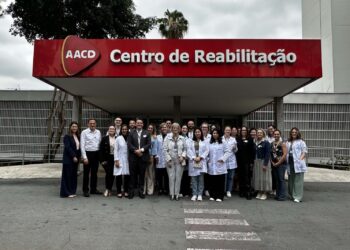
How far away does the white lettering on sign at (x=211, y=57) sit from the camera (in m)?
8.62

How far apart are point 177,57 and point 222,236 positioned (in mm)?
5128

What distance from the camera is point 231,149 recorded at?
7711mm

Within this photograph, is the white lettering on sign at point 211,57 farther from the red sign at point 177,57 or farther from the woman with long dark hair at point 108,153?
the woman with long dark hair at point 108,153

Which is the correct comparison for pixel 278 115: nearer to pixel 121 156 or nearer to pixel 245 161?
pixel 245 161

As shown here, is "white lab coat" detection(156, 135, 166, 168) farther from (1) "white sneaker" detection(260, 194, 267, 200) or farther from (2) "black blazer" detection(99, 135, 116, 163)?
(1) "white sneaker" detection(260, 194, 267, 200)

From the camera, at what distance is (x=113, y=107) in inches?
620

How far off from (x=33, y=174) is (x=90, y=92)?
142 inches

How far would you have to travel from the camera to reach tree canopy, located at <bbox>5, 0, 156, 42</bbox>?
633 inches

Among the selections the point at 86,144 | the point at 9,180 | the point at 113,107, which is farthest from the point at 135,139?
the point at 113,107

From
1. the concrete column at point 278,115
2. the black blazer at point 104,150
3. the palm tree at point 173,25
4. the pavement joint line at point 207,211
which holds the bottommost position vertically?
the pavement joint line at point 207,211

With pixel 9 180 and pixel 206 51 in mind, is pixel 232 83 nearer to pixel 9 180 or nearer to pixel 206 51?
pixel 206 51

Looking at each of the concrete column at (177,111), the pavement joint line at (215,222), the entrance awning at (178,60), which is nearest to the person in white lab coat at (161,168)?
the entrance awning at (178,60)

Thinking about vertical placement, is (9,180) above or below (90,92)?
below

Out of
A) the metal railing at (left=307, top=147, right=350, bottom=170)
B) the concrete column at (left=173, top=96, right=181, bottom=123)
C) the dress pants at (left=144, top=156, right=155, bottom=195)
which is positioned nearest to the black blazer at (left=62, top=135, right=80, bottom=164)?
the dress pants at (left=144, top=156, right=155, bottom=195)
